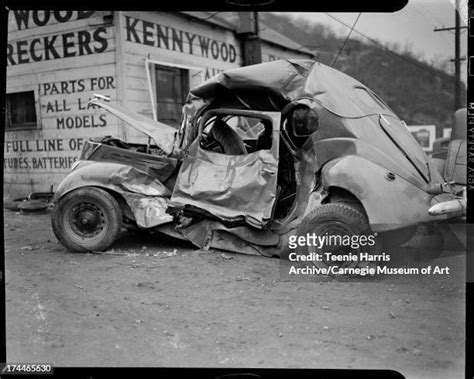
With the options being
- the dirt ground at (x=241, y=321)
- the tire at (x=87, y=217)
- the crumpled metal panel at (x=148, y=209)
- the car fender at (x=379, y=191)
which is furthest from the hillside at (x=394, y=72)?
the tire at (x=87, y=217)

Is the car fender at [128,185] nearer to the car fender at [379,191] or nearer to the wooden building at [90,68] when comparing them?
the wooden building at [90,68]

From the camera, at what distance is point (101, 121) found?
3.16 m

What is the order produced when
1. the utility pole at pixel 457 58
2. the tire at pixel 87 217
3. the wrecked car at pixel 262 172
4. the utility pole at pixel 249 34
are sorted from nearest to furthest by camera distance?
1. the utility pole at pixel 457 58
2. the utility pole at pixel 249 34
3. the wrecked car at pixel 262 172
4. the tire at pixel 87 217

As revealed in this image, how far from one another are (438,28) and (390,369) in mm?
1327

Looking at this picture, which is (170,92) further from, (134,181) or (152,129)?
(134,181)

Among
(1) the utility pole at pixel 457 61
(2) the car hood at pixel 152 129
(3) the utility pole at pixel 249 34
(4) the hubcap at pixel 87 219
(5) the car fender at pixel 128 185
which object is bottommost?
(4) the hubcap at pixel 87 219

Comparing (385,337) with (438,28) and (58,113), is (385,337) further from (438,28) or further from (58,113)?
(58,113)

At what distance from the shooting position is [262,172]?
3.04m

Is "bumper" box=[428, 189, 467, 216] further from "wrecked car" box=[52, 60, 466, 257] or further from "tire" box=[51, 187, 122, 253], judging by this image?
"tire" box=[51, 187, 122, 253]

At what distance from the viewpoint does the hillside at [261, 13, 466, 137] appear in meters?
1.82

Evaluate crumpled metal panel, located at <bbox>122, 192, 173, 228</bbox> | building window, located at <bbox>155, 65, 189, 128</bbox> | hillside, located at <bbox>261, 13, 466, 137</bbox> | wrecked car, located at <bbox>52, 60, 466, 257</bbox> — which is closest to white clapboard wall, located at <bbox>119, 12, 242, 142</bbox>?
building window, located at <bbox>155, 65, 189, 128</bbox>

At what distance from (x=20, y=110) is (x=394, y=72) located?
5.35ft

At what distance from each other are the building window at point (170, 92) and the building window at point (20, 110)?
1465 millimetres

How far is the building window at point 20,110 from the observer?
194cm
